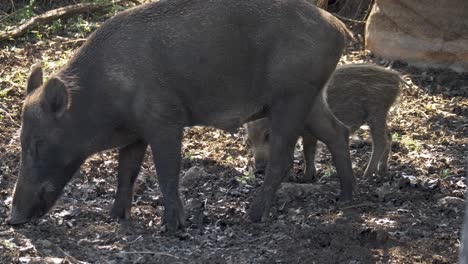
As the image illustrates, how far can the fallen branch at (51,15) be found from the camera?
34.7 ft

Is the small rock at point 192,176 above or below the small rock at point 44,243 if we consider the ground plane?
below

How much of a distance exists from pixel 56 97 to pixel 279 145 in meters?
1.55

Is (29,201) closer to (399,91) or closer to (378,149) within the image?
(378,149)

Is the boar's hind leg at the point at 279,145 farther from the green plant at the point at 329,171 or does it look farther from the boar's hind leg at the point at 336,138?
the green plant at the point at 329,171

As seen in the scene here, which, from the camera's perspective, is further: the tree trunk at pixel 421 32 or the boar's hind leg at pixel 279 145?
the tree trunk at pixel 421 32

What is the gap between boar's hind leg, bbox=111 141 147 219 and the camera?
23.3 ft

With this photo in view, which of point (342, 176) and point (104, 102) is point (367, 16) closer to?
point (342, 176)

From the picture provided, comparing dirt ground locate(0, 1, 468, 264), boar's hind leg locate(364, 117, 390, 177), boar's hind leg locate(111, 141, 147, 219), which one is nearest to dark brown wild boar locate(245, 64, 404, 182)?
boar's hind leg locate(364, 117, 390, 177)

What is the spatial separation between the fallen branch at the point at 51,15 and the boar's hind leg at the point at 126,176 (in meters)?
3.86

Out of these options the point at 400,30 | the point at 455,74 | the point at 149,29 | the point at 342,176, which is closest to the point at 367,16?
the point at 400,30

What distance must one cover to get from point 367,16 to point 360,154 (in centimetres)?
325

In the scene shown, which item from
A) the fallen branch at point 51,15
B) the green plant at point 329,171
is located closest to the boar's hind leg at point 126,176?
the green plant at point 329,171

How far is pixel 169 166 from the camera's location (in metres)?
6.75

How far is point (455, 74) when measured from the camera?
10078 mm
